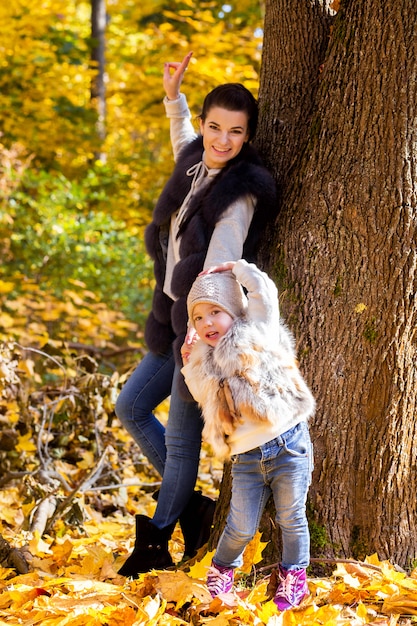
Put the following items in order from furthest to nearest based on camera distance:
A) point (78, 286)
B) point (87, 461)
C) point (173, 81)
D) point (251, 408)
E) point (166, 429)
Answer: point (78, 286), point (87, 461), point (173, 81), point (166, 429), point (251, 408)

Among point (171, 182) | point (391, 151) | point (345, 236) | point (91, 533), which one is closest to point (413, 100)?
point (391, 151)

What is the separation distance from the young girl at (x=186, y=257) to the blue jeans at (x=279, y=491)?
508 mm

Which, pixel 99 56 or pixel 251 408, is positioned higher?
pixel 99 56

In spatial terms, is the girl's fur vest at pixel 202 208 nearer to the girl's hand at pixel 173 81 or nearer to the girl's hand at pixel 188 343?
the girl's hand at pixel 188 343

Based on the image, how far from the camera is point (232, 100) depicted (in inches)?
123

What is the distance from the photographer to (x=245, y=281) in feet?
8.53

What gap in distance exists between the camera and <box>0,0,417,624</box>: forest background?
3.75 meters

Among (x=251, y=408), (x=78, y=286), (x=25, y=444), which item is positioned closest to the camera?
(x=251, y=408)

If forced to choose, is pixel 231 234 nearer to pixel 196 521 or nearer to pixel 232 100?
pixel 232 100

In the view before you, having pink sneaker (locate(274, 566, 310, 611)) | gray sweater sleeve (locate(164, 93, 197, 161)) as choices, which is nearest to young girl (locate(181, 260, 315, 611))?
pink sneaker (locate(274, 566, 310, 611))

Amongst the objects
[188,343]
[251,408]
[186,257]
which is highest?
[186,257]

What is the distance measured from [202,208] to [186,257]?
0.70ft

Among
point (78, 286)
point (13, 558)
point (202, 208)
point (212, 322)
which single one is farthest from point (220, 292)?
point (78, 286)

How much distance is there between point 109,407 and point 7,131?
7.21 metres
